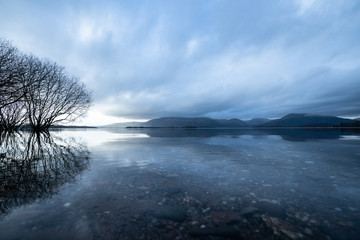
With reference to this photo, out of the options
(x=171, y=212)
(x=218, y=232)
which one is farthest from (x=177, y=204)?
(x=218, y=232)

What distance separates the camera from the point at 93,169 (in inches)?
262

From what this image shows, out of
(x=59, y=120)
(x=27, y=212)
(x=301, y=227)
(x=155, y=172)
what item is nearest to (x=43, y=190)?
(x=27, y=212)

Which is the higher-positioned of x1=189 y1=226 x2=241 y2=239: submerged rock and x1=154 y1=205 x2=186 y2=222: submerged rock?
x1=189 y1=226 x2=241 y2=239: submerged rock

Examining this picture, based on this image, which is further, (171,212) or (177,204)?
(177,204)

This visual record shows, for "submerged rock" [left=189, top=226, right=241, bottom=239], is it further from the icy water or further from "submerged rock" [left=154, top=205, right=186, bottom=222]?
"submerged rock" [left=154, top=205, right=186, bottom=222]

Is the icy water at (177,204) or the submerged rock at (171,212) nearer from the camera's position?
the icy water at (177,204)

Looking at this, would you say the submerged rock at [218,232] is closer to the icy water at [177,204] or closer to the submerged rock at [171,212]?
the icy water at [177,204]

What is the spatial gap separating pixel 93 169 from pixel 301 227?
7.49 meters

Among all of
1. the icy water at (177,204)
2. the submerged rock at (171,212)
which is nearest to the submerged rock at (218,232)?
the icy water at (177,204)

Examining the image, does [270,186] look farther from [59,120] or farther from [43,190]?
[59,120]

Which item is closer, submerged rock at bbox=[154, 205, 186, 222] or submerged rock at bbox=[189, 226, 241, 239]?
submerged rock at bbox=[189, 226, 241, 239]

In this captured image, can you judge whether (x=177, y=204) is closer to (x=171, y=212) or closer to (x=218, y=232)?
(x=171, y=212)

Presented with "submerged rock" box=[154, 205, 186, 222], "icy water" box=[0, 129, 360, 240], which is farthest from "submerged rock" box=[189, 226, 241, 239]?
"submerged rock" box=[154, 205, 186, 222]

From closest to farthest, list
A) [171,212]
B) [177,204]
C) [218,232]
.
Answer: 1. [218,232]
2. [171,212]
3. [177,204]
